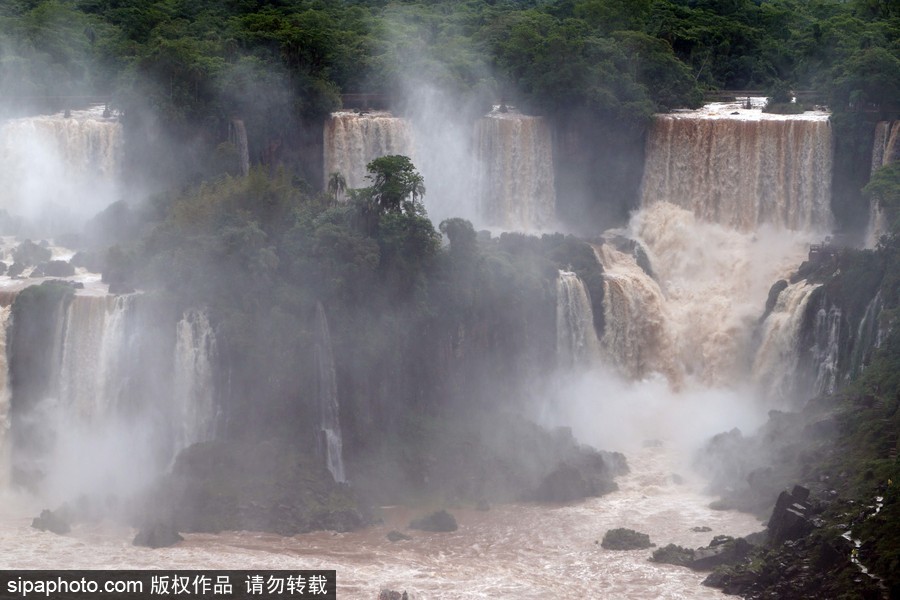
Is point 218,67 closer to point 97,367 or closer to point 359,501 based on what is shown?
point 97,367

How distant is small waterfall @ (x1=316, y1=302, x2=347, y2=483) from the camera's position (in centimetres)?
4666

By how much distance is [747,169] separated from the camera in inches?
2216

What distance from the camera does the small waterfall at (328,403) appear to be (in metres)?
46.7

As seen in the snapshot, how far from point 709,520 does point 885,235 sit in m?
13.3

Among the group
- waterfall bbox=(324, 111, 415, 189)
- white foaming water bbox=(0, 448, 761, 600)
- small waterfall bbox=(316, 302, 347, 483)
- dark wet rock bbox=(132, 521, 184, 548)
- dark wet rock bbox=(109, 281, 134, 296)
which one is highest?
waterfall bbox=(324, 111, 415, 189)

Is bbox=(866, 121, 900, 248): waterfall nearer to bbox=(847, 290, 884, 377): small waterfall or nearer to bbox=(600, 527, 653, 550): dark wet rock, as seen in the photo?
bbox=(847, 290, 884, 377): small waterfall

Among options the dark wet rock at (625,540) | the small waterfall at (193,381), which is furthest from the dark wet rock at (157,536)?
the dark wet rock at (625,540)

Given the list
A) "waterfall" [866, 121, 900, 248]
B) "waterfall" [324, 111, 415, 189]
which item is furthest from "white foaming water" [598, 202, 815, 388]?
"waterfall" [324, 111, 415, 189]

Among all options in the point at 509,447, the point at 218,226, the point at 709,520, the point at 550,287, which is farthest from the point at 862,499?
the point at 218,226

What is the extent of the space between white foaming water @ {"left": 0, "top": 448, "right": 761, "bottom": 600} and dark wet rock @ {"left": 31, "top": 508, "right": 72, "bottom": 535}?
29 centimetres

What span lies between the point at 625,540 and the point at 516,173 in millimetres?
20240

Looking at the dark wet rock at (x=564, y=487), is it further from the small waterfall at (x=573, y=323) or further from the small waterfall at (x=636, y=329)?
the small waterfall at (x=636, y=329)

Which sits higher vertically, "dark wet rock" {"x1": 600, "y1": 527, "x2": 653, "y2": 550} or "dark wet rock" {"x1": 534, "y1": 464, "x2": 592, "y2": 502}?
"dark wet rock" {"x1": 534, "y1": 464, "x2": 592, "y2": 502}

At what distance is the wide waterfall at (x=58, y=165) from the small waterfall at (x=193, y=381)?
39.5 feet
